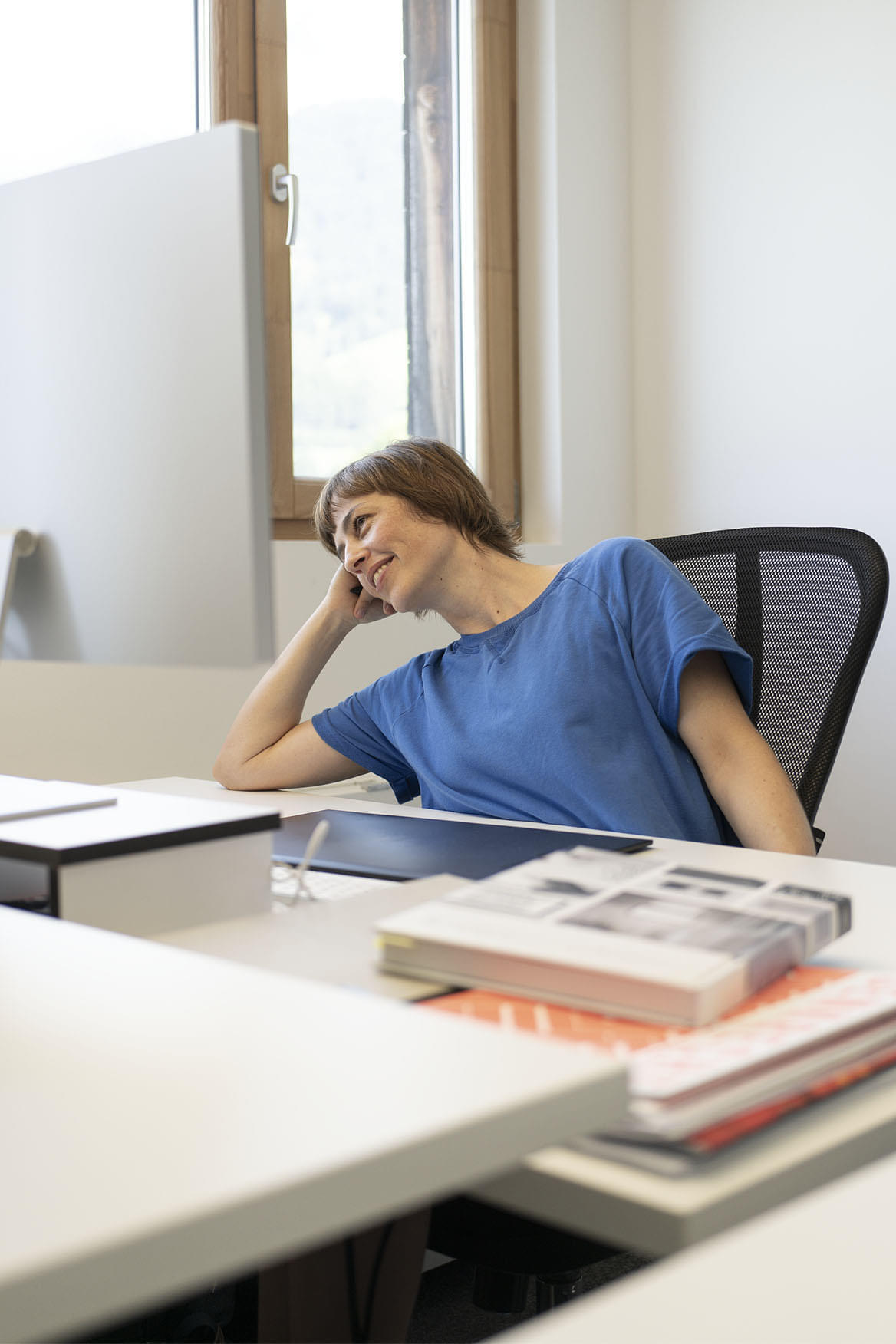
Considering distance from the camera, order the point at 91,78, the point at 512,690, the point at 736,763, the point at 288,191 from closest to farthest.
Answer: the point at 736,763, the point at 512,690, the point at 91,78, the point at 288,191

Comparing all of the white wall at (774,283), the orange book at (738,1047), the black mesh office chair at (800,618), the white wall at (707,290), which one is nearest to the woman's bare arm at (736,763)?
the black mesh office chair at (800,618)

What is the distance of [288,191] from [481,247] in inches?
21.0

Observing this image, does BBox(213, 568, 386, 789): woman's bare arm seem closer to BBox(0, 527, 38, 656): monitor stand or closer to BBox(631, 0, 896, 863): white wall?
BBox(0, 527, 38, 656): monitor stand

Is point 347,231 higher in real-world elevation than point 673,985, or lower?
higher

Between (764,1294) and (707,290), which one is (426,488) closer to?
(764,1294)

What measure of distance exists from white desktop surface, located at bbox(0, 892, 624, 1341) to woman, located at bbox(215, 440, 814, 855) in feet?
2.88

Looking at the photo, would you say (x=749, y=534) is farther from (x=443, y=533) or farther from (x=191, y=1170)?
(x=191, y=1170)

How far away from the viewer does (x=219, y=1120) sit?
1.41ft

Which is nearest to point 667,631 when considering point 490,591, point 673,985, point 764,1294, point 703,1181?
point 490,591

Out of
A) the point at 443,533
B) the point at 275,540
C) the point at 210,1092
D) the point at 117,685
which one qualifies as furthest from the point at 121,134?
the point at 210,1092

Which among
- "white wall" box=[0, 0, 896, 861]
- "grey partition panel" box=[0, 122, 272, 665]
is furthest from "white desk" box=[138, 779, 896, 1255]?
"white wall" box=[0, 0, 896, 861]

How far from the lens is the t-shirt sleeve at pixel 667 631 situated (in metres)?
1.38

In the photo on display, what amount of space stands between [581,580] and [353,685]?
107 cm

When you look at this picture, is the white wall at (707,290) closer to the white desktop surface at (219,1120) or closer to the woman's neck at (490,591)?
the woman's neck at (490,591)
